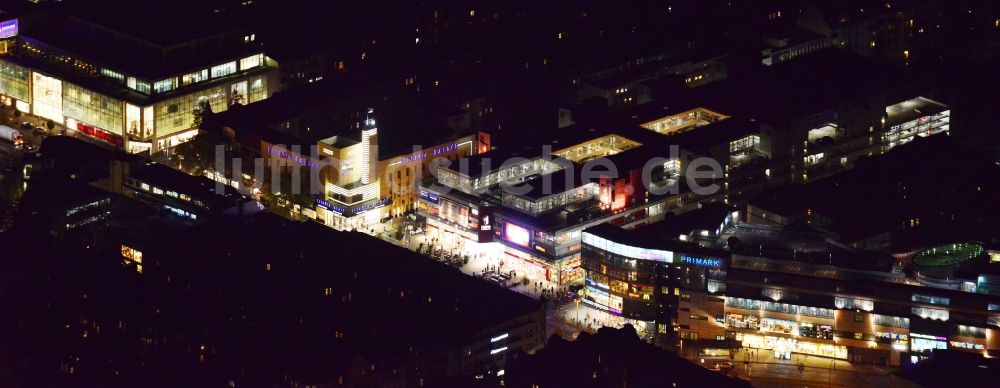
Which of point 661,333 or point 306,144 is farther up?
point 306,144

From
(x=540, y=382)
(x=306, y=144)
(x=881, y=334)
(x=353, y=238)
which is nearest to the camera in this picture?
(x=540, y=382)

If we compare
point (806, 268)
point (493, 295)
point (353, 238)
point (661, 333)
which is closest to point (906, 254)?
point (806, 268)

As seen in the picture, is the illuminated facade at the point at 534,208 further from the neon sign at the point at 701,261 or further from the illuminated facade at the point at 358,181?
the neon sign at the point at 701,261

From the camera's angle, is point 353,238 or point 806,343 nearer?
point 806,343

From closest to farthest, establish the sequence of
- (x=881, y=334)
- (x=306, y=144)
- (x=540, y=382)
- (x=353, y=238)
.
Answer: (x=540, y=382) < (x=881, y=334) < (x=353, y=238) < (x=306, y=144)

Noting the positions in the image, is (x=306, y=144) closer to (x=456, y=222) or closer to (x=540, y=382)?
(x=456, y=222)

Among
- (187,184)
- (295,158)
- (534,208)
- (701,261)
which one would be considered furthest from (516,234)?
(187,184)

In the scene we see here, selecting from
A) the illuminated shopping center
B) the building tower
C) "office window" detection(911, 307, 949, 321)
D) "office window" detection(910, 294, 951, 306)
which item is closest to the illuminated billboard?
the illuminated shopping center
